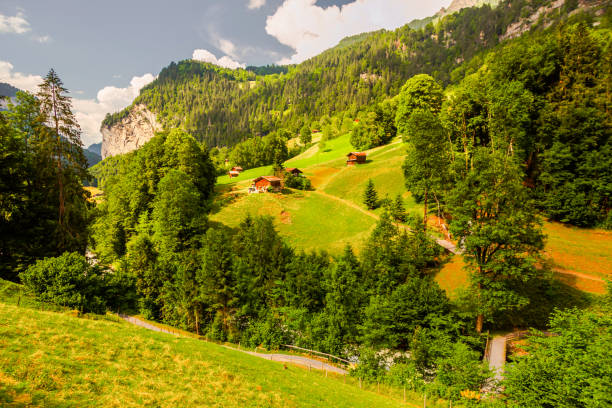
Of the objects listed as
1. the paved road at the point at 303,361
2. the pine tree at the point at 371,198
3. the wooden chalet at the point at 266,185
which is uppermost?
the wooden chalet at the point at 266,185

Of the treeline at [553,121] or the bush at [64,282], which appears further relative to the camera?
the treeline at [553,121]

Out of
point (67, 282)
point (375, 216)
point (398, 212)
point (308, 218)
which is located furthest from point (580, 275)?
point (67, 282)

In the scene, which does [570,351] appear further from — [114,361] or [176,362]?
[114,361]

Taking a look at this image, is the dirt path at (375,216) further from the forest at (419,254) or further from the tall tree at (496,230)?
the tall tree at (496,230)

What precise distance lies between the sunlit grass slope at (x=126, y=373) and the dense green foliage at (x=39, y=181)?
562 inches

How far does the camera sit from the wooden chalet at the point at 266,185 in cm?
6212

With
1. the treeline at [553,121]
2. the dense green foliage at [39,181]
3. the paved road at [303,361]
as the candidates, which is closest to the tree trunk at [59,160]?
the dense green foliage at [39,181]

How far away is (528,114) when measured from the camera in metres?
36.5

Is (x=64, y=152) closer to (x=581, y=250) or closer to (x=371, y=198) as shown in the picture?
(x=371, y=198)

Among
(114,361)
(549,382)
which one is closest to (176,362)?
(114,361)

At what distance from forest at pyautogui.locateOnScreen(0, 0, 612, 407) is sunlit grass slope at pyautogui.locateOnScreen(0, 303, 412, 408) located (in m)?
9.87

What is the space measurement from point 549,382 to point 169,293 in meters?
36.8

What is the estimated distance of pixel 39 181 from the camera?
25.7 m

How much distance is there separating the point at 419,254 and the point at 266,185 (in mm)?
39493
